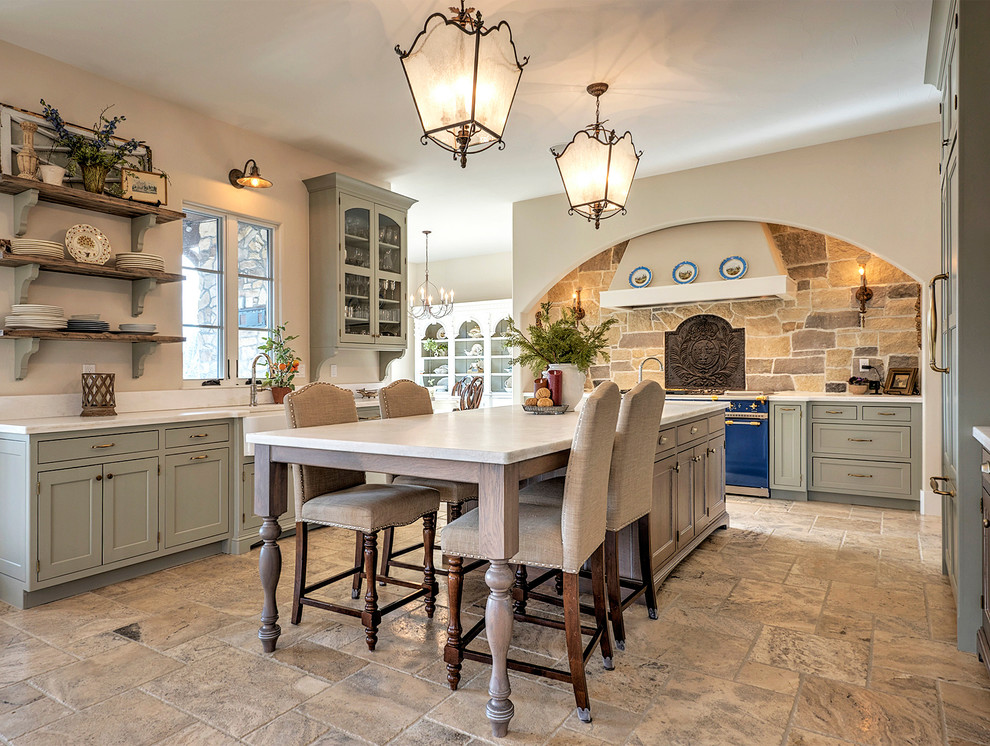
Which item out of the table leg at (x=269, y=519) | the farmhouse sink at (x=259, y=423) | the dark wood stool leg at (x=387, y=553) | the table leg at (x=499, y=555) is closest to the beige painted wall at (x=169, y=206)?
the farmhouse sink at (x=259, y=423)

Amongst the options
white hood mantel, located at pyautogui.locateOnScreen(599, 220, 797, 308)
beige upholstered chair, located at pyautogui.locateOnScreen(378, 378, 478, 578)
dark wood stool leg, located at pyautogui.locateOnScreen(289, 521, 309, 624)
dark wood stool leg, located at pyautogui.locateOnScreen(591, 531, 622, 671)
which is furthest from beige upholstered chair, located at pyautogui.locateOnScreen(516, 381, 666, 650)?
white hood mantel, located at pyautogui.locateOnScreen(599, 220, 797, 308)

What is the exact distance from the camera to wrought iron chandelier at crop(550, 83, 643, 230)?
3176mm

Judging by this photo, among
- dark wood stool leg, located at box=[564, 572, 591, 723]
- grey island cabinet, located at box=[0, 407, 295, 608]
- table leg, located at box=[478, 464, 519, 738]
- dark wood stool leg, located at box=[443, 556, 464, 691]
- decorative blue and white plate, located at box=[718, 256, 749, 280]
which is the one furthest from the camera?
decorative blue and white plate, located at box=[718, 256, 749, 280]

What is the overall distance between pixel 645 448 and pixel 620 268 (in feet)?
13.2

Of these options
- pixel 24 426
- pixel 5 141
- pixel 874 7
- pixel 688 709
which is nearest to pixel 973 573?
pixel 688 709

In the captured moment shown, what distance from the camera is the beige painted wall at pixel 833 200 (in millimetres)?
4523

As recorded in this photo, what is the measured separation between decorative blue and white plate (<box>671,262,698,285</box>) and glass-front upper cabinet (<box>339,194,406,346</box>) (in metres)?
2.54

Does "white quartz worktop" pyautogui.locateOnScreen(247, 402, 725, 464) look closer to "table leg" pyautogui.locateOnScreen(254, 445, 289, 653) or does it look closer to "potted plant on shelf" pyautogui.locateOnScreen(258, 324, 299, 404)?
"table leg" pyautogui.locateOnScreen(254, 445, 289, 653)

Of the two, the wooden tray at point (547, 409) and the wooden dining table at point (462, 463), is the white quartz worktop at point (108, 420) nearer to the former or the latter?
the wooden dining table at point (462, 463)

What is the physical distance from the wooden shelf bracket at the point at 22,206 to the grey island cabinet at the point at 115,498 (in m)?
0.99

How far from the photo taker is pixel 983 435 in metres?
2.04

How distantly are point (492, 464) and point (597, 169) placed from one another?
198 cm

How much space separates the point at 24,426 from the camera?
277 cm

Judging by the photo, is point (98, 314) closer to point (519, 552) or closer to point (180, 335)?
point (180, 335)
